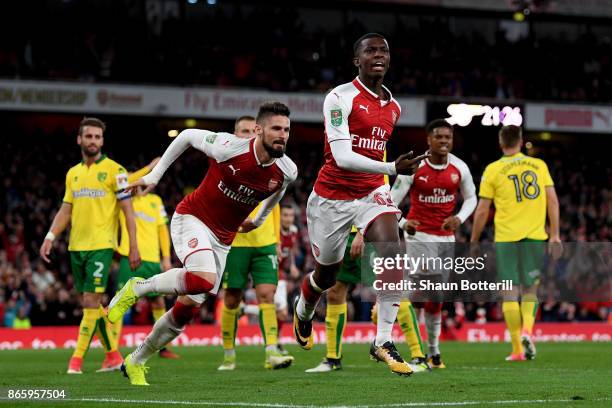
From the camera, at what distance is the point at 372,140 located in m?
8.62

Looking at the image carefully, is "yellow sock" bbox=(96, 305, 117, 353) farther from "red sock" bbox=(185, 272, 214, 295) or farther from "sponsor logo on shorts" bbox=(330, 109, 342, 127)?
"sponsor logo on shorts" bbox=(330, 109, 342, 127)

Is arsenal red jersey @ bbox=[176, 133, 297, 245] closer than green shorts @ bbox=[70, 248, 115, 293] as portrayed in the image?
Yes

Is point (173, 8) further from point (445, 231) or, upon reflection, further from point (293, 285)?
point (445, 231)

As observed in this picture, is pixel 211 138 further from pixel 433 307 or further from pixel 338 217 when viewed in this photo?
pixel 433 307

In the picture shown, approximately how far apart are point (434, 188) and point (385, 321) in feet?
11.0

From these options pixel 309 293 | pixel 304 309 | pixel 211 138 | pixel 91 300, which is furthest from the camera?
pixel 91 300

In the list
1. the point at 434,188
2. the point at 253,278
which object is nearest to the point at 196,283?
the point at 253,278

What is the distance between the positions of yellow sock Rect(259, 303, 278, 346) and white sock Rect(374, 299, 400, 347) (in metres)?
3.09

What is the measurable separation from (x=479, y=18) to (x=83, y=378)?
29.1m

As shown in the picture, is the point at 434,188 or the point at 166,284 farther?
the point at 434,188

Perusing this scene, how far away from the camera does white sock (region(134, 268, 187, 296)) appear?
27.3 feet

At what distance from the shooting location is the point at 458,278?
1458 centimetres

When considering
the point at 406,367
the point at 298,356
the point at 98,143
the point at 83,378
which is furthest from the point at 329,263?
the point at 298,356

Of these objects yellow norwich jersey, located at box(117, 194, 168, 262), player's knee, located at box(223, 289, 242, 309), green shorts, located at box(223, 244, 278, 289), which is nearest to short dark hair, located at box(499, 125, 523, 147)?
green shorts, located at box(223, 244, 278, 289)
